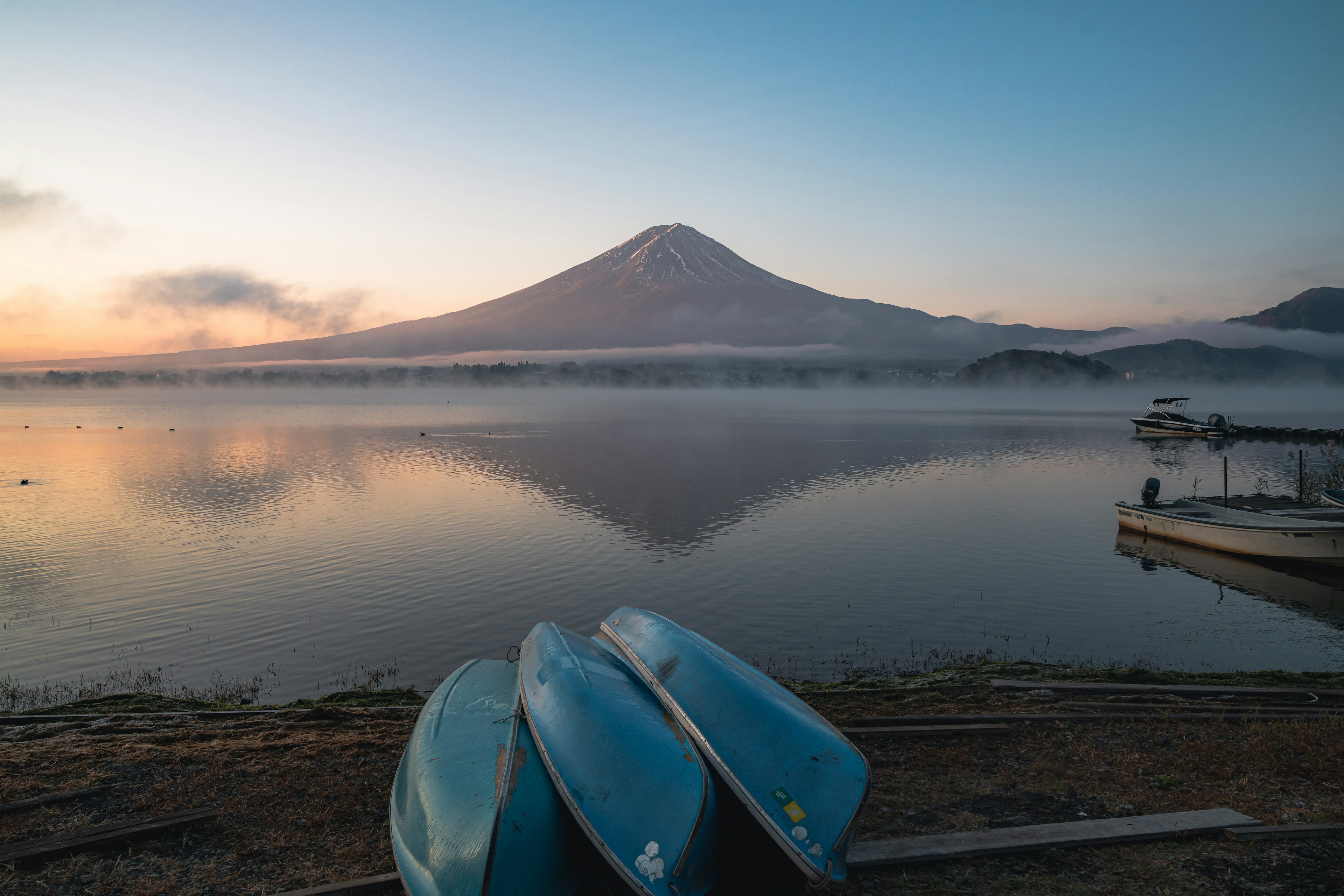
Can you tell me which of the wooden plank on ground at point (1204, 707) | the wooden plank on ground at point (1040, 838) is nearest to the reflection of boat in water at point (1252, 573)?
→ the wooden plank on ground at point (1204, 707)

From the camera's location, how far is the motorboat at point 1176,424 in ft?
257

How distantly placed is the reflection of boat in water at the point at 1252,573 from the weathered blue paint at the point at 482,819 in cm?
2193

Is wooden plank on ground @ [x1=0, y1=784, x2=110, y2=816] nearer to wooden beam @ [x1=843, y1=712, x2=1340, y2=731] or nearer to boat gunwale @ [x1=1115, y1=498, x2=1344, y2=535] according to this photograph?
wooden beam @ [x1=843, y1=712, x2=1340, y2=731]

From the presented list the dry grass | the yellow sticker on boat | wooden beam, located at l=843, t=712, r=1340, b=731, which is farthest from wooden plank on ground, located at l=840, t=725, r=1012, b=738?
the dry grass

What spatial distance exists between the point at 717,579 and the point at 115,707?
13741 mm

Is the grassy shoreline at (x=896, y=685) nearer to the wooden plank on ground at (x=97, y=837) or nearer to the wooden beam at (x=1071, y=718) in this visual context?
the wooden beam at (x=1071, y=718)

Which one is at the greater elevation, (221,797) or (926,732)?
(221,797)

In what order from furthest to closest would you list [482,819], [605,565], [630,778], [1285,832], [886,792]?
[605,565], [886,792], [1285,832], [630,778], [482,819]

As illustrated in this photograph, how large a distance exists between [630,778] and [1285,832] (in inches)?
227

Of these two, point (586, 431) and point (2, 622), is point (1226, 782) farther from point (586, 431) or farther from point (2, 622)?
point (586, 431)

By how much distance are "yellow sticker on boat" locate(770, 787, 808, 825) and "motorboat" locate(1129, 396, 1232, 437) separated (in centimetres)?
8900

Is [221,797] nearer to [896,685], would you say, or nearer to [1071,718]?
[896,685]

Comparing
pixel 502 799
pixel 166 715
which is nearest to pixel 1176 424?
pixel 502 799

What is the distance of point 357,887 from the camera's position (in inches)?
234
